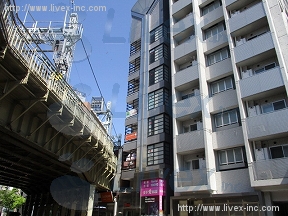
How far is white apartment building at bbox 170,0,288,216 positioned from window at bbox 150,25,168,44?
5040mm

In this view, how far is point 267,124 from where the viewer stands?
1714 centimetres

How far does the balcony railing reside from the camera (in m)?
19.3

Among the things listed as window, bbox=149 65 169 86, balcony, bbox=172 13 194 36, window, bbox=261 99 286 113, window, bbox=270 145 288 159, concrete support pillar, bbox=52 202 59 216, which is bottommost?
concrete support pillar, bbox=52 202 59 216

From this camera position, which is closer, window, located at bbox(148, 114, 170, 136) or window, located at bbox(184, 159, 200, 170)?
window, located at bbox(184, 159, 200, 170)

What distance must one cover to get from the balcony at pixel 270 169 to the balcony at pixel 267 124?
197cm

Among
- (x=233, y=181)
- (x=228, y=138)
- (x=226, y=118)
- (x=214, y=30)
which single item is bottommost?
(x=233, y=181)

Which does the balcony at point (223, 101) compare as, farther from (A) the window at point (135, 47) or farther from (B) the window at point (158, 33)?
(A) the window at point (135, 47)

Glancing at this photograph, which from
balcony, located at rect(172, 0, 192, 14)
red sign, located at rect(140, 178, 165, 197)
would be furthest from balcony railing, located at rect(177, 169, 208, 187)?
balcony, located at rect(172, 0, 192, 14)

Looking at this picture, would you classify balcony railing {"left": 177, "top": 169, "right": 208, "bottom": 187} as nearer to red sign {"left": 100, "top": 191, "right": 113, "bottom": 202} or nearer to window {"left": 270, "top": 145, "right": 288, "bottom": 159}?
window {"left": 270, "top": 145, "right": 288, "bottom": 159}

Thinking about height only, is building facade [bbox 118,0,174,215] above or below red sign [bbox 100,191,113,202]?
above

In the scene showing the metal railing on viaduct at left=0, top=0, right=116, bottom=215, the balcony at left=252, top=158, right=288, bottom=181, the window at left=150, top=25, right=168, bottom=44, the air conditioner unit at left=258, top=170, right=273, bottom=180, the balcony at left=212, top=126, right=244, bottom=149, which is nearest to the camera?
the metal railing on viaduct at left=0, top=0, right=116, bottom=215

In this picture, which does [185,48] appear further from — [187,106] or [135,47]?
[135,47]

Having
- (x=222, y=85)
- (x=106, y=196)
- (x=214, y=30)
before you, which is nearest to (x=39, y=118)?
(x=222, y=85)

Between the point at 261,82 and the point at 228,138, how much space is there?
5074 mm
